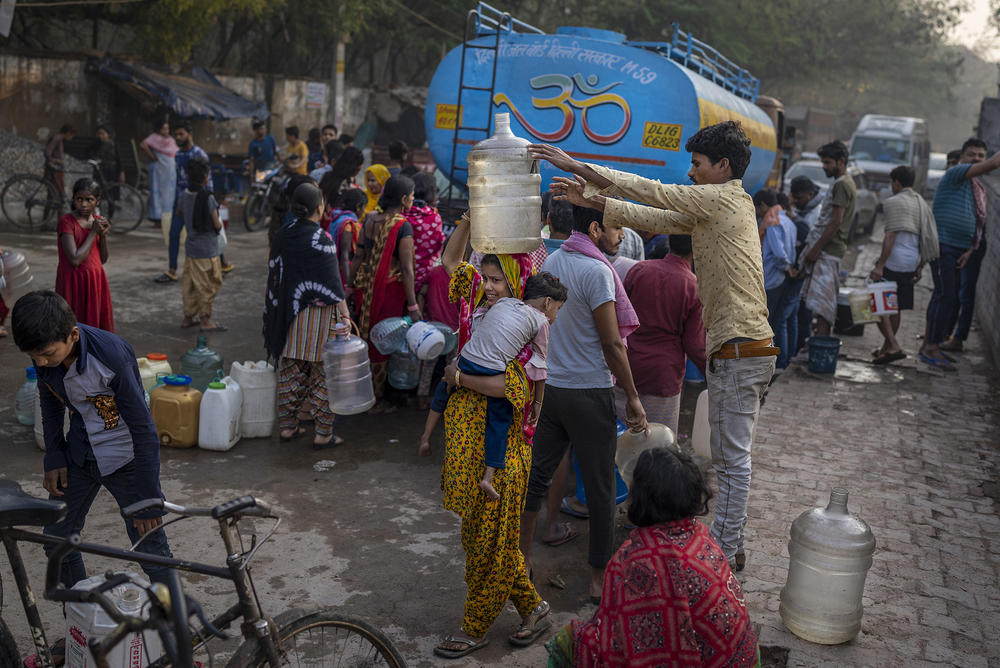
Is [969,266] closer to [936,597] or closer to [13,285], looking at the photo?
[936,597]

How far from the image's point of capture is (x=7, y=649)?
9.65ft

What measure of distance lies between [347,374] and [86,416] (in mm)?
2816

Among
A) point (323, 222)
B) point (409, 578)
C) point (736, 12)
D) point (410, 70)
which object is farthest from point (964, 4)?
point (409, 578)

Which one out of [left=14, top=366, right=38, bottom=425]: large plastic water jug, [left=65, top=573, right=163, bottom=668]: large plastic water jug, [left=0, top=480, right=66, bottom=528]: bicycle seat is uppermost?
[left=0, top=480, right=66, bottom=528]: bicycle seat

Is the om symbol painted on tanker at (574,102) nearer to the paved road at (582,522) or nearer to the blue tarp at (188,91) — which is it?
the paved road at (582,522)

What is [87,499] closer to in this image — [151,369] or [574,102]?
[151,369]

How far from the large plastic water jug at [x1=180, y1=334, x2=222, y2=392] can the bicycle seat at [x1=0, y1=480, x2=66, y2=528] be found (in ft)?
11.9

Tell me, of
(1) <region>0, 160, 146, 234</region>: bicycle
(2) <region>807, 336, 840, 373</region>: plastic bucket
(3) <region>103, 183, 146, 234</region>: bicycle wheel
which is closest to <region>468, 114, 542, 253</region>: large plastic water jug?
(2) <region>807, 336, 840, 373</region>: plastic bucket

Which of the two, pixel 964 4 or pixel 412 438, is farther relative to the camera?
pixel 964 4

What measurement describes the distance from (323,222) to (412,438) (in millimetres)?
2194

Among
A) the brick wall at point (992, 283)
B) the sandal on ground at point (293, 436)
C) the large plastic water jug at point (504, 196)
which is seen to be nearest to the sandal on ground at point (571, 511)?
the large plastic water jug at point (504, 196)

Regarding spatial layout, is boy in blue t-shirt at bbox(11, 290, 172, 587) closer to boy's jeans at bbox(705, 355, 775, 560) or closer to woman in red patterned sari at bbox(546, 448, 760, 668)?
woman in red patterned sari at bbox(546, 448, 760, 668)

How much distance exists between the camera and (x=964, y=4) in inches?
1419

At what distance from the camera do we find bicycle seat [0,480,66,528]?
273cm
